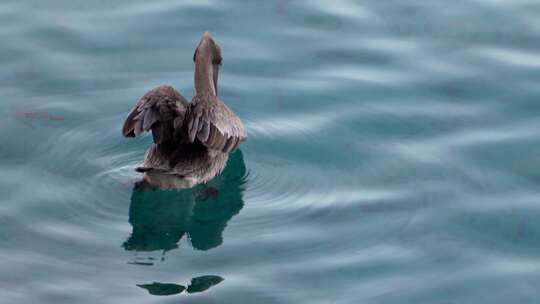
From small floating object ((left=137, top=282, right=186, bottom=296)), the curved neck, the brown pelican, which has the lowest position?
small floating object ((left=137, top=282, right=186, bottom=296))

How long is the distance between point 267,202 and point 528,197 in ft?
8.65

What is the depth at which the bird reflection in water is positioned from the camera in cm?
1113

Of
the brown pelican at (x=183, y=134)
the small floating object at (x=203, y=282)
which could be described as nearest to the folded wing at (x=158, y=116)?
the brown pelican at (x=183, y=134)

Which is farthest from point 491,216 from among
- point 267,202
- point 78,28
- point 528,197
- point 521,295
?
point 78,28

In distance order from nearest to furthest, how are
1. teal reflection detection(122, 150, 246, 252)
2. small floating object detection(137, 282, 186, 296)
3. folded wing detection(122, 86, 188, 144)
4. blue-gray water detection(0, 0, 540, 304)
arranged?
small floating object detection(137, 282, 186, 296)
blue-gray water detection(0, 0, 540, 304)
teal reflection detection(122, 150, 246, 252)
folded wing detection(122, 86, 188, 144)

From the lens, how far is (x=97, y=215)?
1155cm

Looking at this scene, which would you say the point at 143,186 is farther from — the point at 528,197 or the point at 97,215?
the point at 528,197

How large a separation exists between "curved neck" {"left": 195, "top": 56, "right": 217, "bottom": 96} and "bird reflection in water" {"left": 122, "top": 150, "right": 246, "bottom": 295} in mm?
1049

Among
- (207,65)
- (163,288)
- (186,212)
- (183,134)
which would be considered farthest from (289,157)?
(163,288)

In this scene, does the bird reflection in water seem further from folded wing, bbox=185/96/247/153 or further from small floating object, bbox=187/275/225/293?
folded wing, bbox=185/96/247/153

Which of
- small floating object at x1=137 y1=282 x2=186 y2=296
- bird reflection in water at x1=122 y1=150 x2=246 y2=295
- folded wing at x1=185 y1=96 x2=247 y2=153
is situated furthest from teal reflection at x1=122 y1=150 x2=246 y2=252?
small floating object at x1=137 y1=282 x2=186 y2=296

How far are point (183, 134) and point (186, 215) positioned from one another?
3.49ft

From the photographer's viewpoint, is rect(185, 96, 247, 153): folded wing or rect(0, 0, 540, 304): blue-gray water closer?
rect(0, 0, 540, 304): blue-gray water

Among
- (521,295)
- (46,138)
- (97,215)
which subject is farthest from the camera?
(46,138)
